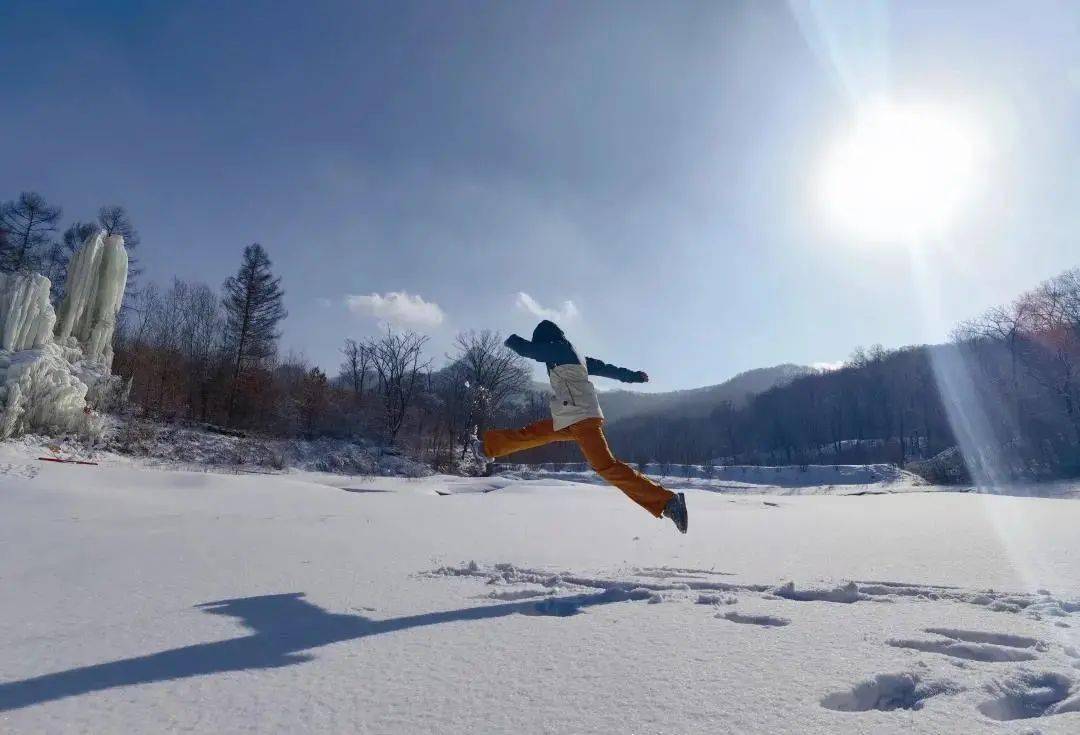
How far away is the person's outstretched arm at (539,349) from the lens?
3791mm

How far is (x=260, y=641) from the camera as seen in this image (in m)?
1.75

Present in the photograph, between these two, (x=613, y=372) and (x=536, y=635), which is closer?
(x=536, y=635)

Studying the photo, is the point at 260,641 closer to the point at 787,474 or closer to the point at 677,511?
the point at 677,511

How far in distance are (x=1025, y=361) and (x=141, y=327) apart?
5400 cm

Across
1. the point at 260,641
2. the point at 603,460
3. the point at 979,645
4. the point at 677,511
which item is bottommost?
the point at 260,641

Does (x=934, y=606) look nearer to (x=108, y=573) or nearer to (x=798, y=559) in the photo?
(x=798, y=559)

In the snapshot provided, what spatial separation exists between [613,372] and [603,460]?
93cm

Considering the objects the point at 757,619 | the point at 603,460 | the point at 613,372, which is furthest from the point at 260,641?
the point at 613,372

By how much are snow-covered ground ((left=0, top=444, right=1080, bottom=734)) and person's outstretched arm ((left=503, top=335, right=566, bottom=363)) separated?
125 centimetres

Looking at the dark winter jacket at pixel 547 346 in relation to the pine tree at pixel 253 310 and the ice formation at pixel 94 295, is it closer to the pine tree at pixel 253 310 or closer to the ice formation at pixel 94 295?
the ice formation at pixel 94 295

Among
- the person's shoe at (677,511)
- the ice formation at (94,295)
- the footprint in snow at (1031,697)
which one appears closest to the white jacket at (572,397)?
the person's shoe at (677,511)

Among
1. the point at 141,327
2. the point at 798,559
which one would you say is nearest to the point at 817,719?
the point at 798,559

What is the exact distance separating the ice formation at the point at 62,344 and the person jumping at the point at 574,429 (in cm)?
1675

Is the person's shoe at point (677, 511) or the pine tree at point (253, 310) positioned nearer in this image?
the person's shoe at point (677, 511)
